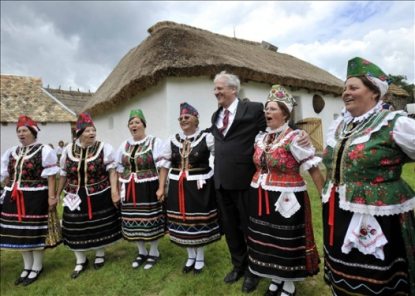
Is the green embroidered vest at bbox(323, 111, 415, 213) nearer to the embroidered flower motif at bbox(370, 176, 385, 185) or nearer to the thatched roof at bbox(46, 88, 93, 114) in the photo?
the embroidered flower motif at bbox(370, 176, 385, 185)

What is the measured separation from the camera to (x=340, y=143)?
6.03 feet

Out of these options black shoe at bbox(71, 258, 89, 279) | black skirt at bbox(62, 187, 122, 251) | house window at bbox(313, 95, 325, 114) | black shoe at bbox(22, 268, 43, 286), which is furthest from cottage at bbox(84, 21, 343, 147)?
black shoe at bbox(22, 268, 43, 286)

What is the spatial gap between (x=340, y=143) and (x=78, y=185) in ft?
8.72

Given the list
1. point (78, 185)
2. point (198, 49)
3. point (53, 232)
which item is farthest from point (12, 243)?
point (198, 49)

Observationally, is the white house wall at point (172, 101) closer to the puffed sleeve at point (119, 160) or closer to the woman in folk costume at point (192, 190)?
the puffed sleeve at point (119, 160)

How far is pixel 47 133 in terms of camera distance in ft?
48.9

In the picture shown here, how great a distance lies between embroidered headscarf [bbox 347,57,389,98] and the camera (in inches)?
67.9

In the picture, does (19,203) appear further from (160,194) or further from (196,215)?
(196,215)

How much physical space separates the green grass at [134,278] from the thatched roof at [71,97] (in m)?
16.0

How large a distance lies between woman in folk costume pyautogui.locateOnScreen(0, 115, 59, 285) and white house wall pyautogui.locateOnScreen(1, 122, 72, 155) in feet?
40.1

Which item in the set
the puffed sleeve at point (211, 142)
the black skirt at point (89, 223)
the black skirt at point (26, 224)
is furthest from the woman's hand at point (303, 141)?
the black skirt at point (26, 224)

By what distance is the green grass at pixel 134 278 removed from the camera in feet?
9.25

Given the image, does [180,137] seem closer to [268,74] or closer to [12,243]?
[12,243]

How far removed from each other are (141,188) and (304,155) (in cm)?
181
